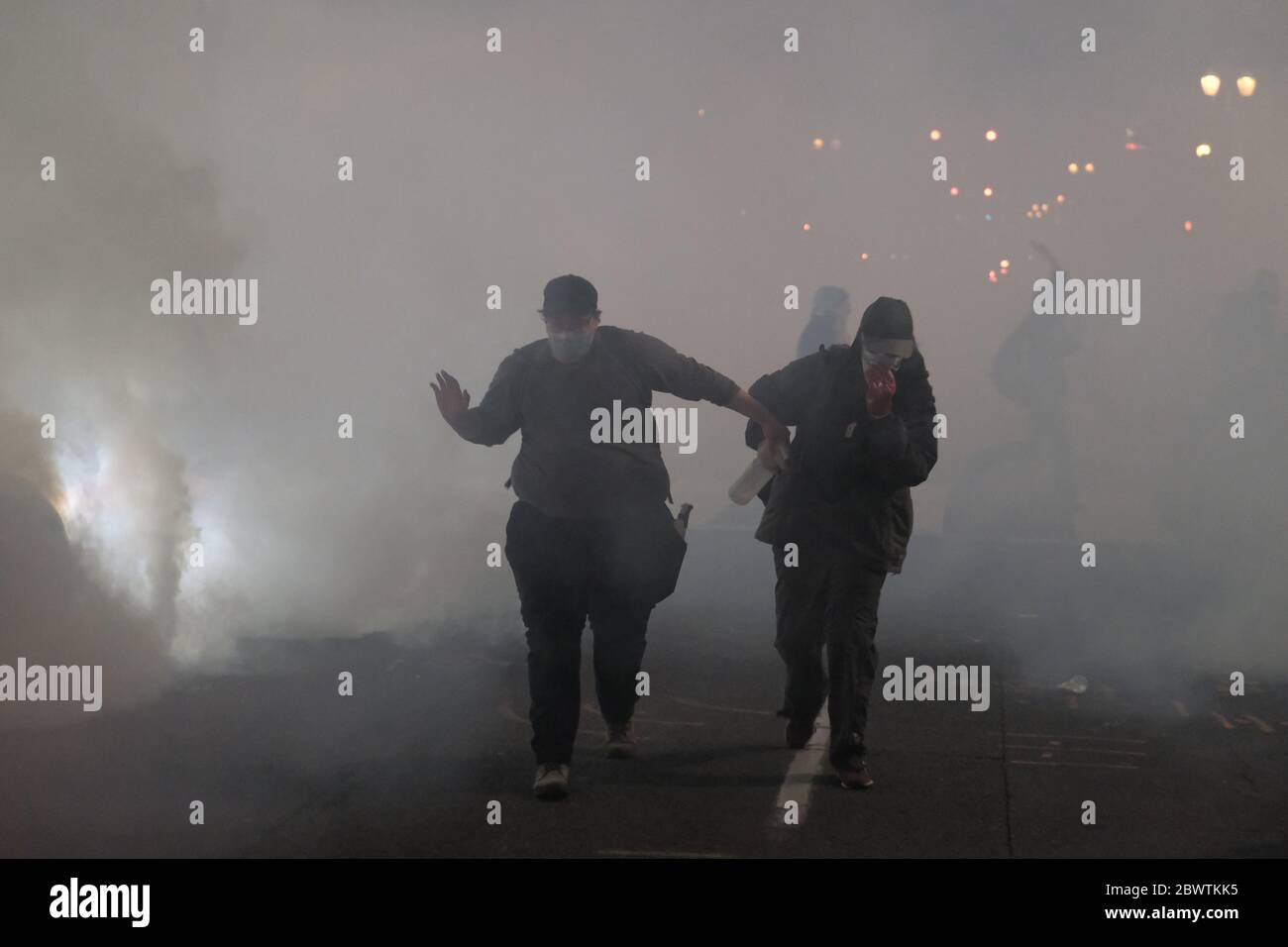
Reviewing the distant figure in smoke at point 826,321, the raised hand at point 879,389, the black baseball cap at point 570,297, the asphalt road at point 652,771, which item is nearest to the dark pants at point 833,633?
the asphalt road at point 652,771

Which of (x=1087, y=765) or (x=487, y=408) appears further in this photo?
(x=1087, y=765)

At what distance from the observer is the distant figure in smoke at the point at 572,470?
6.62m

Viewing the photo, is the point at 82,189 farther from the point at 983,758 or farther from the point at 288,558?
the point at 983,758

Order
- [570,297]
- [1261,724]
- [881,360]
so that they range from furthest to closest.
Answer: [1261,724] < [881,360] < [570,297]

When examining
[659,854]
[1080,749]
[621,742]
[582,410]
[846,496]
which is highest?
[582,410]

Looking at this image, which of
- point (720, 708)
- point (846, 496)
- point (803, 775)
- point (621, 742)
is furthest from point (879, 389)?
point (720, 708)

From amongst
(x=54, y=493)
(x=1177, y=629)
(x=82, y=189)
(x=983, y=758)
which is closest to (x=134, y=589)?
(x=54, y=493)

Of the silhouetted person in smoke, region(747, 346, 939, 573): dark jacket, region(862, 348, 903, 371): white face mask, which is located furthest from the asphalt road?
the silhouetted person in smoke

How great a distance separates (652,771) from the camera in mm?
6879

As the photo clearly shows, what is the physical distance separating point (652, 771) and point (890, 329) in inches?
78.5

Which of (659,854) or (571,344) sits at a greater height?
(571,344)

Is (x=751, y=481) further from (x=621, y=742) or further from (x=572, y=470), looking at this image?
(x=621, y=742)

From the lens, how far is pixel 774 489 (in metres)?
7.20
